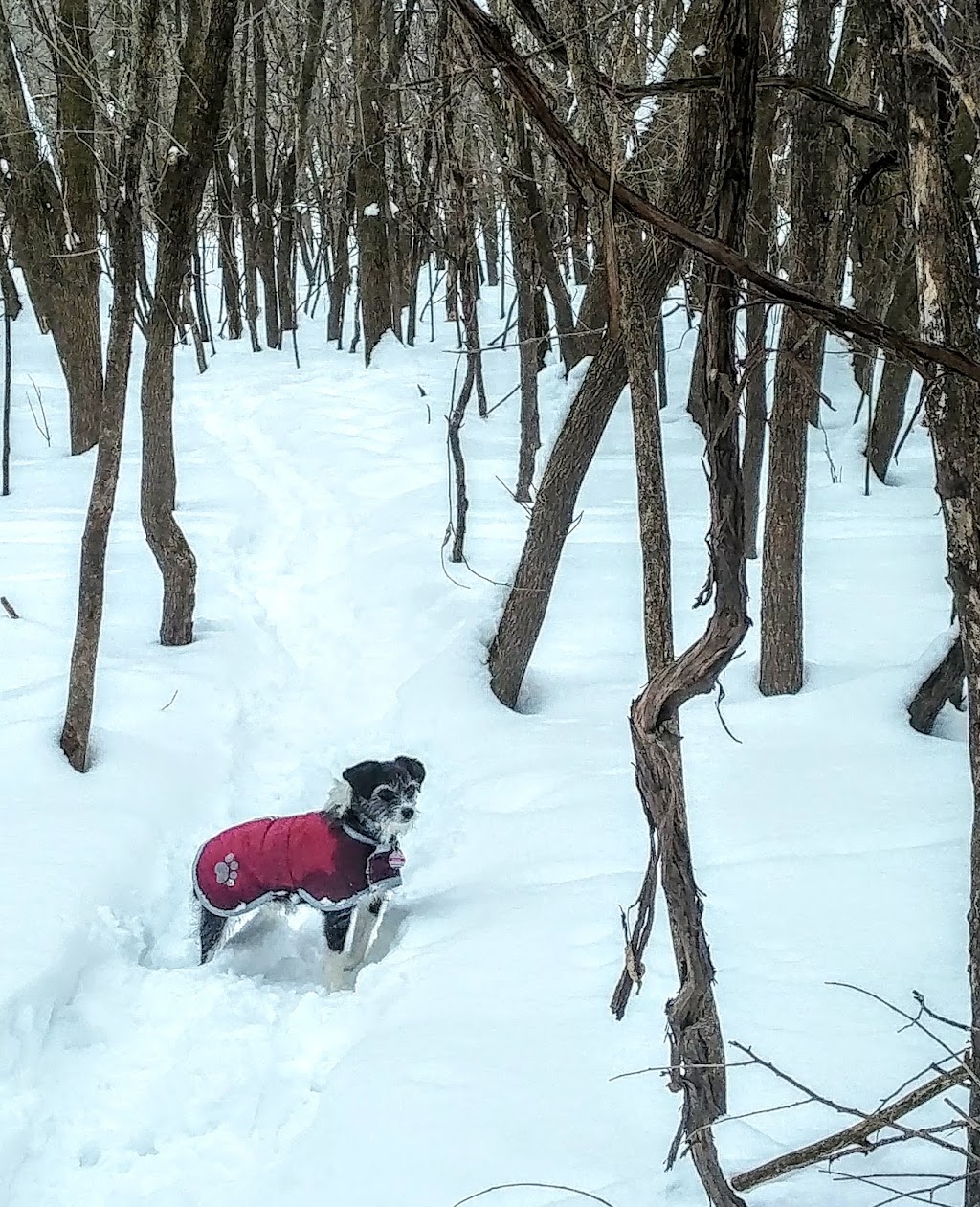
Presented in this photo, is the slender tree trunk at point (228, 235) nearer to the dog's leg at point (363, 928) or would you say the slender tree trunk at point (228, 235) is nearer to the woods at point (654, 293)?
the woods at point (654, 293)

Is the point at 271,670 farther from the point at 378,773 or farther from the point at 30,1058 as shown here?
the point at 30,1058

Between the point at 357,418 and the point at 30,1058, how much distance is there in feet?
34.5

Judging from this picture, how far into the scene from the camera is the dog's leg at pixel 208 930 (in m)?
4.38

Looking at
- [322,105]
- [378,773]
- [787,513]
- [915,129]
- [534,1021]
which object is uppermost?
[322,105]

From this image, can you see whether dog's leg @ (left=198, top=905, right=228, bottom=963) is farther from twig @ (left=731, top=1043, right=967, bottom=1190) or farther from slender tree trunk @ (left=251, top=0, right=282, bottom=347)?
slender tree trunk @ (left=251, top=0, right=282, bottom=347)

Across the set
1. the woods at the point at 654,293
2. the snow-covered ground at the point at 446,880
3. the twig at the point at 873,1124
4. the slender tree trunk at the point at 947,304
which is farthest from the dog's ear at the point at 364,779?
the slender tree trunk at the point at 947,304

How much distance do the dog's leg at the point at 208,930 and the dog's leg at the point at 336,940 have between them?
0.46 metres

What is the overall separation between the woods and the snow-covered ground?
0.16 m

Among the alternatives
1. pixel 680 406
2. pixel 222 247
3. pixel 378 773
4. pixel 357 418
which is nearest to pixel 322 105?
pixel 222 247

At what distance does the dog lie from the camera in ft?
14.0

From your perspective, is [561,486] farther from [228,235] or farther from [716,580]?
[228,235]

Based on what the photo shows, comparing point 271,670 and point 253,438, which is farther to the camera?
point 253,438

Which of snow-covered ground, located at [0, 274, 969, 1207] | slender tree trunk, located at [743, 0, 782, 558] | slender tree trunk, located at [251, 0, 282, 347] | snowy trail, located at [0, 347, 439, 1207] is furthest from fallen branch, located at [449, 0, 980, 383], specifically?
slender tree trunk, located at [251, 0, 282, 347]

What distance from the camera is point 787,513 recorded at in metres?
6.01
